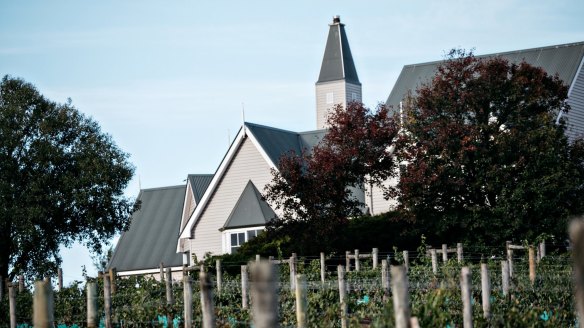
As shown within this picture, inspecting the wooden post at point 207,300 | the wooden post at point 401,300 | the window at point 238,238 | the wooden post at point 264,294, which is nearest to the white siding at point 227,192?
the window at point 238,238

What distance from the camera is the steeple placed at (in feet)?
246

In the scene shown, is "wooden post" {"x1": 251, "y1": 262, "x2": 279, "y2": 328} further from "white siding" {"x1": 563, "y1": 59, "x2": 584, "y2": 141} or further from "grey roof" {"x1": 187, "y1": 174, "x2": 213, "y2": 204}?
"grey roof" {"x1": 187, "y1": 174, "x2": 213, "y2": 204}

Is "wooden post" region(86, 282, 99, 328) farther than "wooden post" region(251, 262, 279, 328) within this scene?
Yes

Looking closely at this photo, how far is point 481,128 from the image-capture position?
1451 inches

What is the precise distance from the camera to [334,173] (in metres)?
36.6

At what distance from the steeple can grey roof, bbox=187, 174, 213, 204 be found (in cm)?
1824

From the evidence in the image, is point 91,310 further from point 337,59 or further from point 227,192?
point 337,59

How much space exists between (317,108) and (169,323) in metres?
57.5

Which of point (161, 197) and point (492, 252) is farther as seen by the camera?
point (161, 197)

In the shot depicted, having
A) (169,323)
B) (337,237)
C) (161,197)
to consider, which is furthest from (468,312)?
(161,197)

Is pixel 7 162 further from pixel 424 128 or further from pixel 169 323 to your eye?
pixel 169 323

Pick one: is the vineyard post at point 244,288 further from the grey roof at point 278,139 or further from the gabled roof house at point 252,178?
the grey roof at point 278,139

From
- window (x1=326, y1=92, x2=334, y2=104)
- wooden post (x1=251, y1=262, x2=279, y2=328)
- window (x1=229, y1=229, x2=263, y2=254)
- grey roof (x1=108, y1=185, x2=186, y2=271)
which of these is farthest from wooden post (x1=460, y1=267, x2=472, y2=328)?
window (x1=326, y1=92, x2=334, y2=104)

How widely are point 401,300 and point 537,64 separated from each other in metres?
39.8
